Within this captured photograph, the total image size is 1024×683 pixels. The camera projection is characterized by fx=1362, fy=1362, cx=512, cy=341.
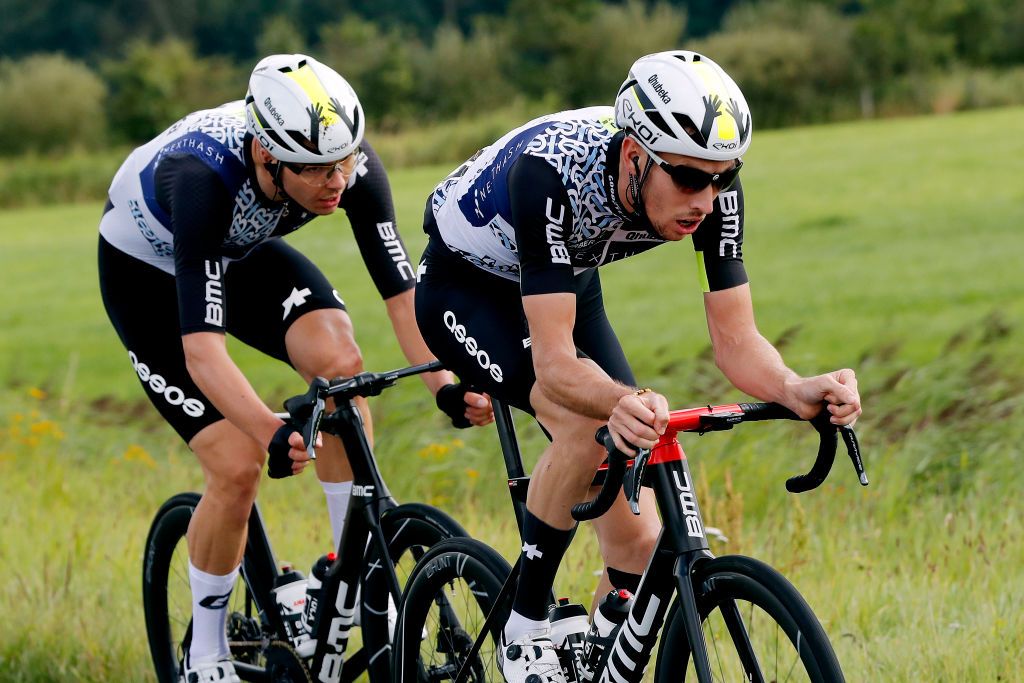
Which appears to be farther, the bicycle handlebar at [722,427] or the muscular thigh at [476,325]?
the muscular thigh at [476,325]

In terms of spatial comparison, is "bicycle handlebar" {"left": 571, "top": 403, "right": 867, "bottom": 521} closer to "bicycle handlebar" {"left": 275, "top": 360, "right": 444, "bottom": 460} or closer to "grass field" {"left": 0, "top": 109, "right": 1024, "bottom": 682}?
"bicycle handlebar" {"left": 275, "top": 360, "right": 444, "bottom": 460}

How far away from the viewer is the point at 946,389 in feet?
25.9

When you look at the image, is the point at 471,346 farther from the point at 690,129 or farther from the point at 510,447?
the point at 690,129

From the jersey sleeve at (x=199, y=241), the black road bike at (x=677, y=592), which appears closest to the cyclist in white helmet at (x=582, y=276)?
the black road bike at (x=677, y=592)

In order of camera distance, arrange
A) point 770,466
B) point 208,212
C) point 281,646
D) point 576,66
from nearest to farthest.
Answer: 1. point 208,212
2. point 281,646
3. point 770,466
4. point 576,66

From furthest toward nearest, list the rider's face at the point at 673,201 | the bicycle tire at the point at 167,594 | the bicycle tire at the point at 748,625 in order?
the bicycle tire at the point at 167,594 < the rider's face at the point at 673,201 < the bicycle tire at the point at 748,625

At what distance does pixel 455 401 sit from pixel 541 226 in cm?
98

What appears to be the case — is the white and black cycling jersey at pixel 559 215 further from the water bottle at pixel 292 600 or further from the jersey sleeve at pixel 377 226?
the water bottle at pixel 292 600

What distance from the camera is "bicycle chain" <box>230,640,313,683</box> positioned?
179 inches

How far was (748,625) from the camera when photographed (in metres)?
3.50

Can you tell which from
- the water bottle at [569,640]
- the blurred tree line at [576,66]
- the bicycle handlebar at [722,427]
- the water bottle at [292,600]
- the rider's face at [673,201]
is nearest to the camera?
the bicycle handlebar at [722,427]

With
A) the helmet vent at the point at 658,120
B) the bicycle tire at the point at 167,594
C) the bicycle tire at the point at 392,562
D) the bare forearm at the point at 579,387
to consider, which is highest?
the helmet vent at the point at 658,120

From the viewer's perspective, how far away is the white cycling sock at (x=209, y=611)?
4684mm

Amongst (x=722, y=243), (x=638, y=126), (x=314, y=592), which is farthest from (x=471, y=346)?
(x=314, y=592)
